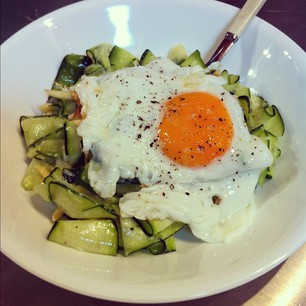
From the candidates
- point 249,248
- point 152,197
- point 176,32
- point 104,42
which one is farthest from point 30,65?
point 249,248

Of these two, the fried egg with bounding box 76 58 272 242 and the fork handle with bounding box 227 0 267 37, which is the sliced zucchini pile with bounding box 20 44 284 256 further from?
the fork handle with bounding box 227 0 267 37

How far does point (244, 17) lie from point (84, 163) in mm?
938

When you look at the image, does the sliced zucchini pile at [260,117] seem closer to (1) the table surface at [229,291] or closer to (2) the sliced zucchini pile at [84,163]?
(2) the sliced zucchini pile at [84,163]

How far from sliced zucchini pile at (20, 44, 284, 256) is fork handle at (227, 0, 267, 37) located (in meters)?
0.19

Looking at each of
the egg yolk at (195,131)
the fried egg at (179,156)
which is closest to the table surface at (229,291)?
the fried egg at (179,156)

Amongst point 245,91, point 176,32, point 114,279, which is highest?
point 176,32

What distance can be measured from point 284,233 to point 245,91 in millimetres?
662

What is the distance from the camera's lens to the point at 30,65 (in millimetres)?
2018

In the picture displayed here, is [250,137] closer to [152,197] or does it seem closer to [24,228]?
[152,197]

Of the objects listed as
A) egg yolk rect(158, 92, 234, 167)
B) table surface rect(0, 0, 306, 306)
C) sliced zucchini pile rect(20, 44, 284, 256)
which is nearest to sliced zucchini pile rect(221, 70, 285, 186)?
sliced zucchini pile rect(20, 44, 284, 256)

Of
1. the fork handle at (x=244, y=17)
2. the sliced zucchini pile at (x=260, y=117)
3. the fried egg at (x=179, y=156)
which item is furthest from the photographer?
the fork handle at (x=244, y=17)

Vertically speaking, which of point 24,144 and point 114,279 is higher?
point 24,144

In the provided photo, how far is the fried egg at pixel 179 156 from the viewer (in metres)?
1.55

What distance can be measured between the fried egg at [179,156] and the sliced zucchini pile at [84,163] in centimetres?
6
